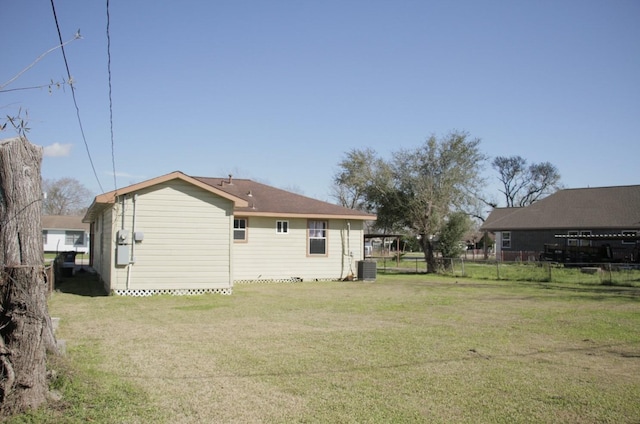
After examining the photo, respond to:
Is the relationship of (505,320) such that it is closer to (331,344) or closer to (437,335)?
(437,335)

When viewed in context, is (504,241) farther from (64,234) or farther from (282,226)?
(64,234)

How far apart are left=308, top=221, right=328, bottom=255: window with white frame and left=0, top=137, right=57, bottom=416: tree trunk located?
15.3 m

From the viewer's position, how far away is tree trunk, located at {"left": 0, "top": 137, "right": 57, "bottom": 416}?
16.1 feet

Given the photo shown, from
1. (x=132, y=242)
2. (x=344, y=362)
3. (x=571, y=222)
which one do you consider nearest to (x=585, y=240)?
(x=571, y=222)

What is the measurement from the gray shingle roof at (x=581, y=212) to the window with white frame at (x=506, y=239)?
2.09 ft

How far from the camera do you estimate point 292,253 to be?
2044 centimetres

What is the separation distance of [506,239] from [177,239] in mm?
29971

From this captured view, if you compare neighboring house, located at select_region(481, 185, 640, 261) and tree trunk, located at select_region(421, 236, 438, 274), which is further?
neighboring house, located at select_region(481, 185, 640, 261)

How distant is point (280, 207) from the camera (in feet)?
66.5

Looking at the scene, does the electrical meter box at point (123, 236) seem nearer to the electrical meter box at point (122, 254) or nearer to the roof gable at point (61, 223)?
the electrical meter box at point (122, 254)

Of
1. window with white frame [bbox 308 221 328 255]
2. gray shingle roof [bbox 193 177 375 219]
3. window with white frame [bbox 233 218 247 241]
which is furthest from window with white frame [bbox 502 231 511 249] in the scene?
window with white frame [bbox 233 218 247 241]

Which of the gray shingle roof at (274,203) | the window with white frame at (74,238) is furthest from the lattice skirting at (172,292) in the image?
the window with white frame at (74,238)

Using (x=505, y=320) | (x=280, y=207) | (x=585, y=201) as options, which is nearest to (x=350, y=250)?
(x=280, y=207)

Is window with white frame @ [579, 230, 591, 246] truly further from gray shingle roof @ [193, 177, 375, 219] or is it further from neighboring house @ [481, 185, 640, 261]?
gray shingle roof @ [193, 177, 375, 219]
